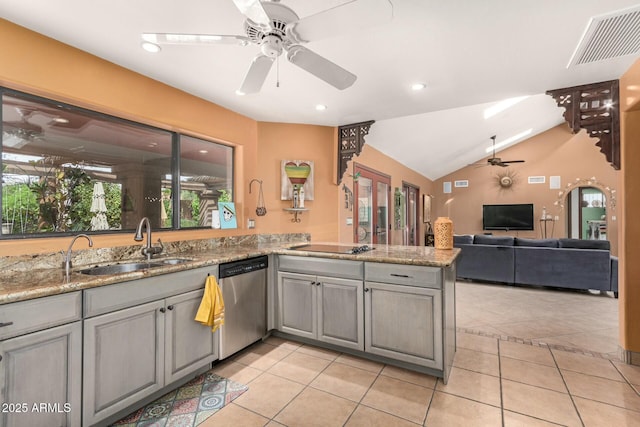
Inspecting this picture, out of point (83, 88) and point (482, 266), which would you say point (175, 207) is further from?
point (482, 266)

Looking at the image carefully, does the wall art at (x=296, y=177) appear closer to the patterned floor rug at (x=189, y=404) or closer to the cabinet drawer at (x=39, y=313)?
the patterned floor rug at (x=189, y=404)

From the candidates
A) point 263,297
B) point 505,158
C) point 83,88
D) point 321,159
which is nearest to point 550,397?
point 263,297

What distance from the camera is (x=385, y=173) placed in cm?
580

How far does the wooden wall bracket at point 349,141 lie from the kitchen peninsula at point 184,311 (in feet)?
5.00

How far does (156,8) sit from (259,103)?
1.45 meters

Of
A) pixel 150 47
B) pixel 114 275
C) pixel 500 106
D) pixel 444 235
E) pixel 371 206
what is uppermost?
pixel 500 106

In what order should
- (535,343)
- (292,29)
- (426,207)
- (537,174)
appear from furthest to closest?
(426,207) < (537,174) < (535,343) < (292,29)

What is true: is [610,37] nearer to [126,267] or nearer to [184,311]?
[184,311]

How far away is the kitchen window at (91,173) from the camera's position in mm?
1975

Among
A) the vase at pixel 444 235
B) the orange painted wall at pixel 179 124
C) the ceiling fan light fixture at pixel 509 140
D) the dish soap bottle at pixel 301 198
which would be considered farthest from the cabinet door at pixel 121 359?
the ceiling fan light fixture at pixel 509 140

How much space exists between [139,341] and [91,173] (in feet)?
4.59

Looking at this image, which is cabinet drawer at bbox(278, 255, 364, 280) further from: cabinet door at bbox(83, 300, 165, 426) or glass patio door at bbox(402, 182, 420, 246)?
glass patio door at bbox(402, 182, 420, 246)

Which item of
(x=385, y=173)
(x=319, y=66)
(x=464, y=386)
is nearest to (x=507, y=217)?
(x=385, y=173)

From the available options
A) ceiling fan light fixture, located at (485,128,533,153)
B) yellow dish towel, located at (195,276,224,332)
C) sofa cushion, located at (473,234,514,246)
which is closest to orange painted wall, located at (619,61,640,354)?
sofa cushion, located at (473,234,514,246)
